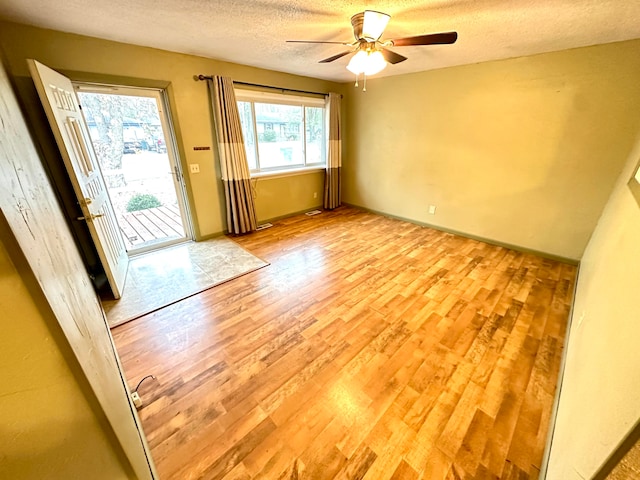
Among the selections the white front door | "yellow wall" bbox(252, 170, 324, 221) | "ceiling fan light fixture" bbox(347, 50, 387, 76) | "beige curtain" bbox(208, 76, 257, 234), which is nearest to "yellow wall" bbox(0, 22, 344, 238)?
"yellow wall" bbox(252, 170, 324, 221)

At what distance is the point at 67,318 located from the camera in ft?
1.58

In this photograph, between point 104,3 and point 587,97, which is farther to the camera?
point 587,97

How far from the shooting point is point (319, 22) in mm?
1928

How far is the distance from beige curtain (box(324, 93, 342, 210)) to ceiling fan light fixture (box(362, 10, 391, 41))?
2.60 m

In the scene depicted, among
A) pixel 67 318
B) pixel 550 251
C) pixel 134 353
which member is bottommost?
pixel 134 353

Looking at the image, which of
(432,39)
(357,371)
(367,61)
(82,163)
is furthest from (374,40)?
(82,163)

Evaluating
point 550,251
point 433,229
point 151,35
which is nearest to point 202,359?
point 151,35

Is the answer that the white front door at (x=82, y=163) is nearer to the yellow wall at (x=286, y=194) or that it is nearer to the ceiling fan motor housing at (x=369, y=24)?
the yellow wall at (x=286, y=194)

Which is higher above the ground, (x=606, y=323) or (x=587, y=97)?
(x=587, y=97)

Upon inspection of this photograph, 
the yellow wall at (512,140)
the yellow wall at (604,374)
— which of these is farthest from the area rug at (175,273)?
the yellow wall at (512,140)

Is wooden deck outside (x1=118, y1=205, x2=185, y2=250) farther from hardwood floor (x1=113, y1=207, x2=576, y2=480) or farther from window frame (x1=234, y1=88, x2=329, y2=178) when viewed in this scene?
→ hardwood floor (x1=113, y1=207, x2=576, y2=480)

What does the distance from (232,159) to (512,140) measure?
3.52 meters

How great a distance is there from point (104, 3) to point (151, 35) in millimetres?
650

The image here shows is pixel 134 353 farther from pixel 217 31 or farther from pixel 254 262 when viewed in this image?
pixel 217 31
